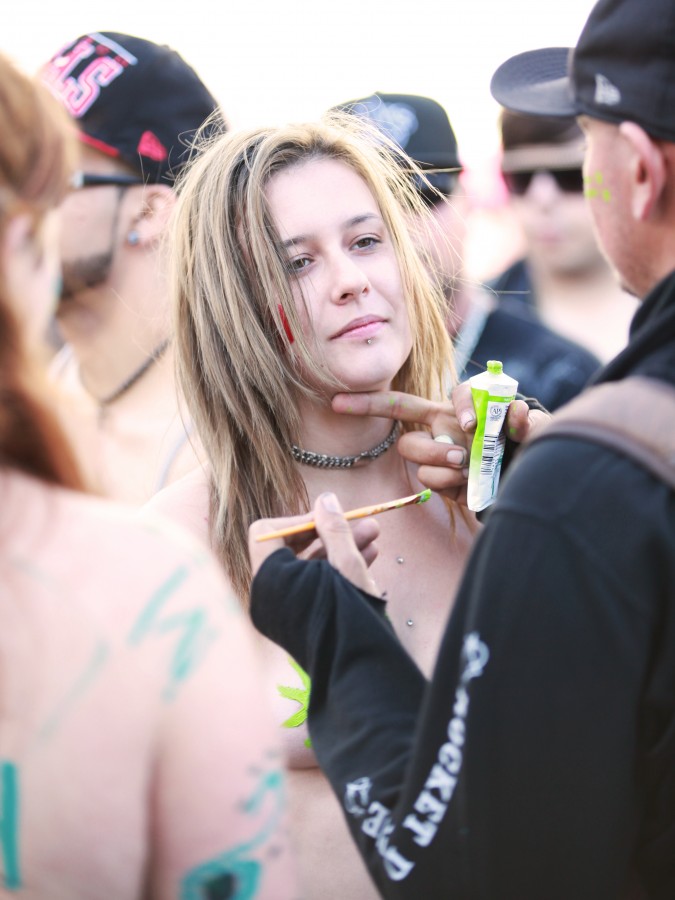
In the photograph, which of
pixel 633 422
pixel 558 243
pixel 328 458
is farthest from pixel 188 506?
pixel 558 243

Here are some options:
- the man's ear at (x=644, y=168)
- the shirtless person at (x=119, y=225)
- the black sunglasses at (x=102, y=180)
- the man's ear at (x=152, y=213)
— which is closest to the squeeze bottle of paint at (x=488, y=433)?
the man's ear at (x=644, y=168)

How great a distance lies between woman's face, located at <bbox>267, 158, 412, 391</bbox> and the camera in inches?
85.4

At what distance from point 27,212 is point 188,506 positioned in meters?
1.17

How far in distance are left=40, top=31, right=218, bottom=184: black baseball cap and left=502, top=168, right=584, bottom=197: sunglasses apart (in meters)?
1.81

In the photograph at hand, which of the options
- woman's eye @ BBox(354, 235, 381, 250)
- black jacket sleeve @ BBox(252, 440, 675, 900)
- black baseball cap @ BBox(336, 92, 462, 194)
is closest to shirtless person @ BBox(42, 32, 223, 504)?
black baseball cap @ BBox(336, 92, 462, 194)

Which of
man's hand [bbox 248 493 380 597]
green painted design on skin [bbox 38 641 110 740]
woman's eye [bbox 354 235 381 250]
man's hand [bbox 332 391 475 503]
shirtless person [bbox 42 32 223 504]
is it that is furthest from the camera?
shirtless person [bbox 42 32 223 504]

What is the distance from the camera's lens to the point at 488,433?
1962mm

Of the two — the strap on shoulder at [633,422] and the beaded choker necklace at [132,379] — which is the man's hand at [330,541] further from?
the beaded choker necklace at [132,379]

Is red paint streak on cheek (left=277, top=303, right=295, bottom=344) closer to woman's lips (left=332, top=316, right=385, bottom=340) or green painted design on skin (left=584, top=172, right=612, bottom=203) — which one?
woman's lips (left=332, top=316, right=385, bottom=340)

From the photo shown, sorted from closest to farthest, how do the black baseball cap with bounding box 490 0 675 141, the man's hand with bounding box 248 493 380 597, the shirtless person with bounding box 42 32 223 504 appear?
the black baseball cap with bounding box 490 0 675 141 < the man's hand with bounding box 248 493 380 597 < the shirtless person with bounding box 42 32 223 504

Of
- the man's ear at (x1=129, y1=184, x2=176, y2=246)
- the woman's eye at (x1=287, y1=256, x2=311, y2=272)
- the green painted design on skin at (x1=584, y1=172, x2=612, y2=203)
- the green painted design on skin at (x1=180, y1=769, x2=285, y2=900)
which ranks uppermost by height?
the green painted design on skin at (x1=584, y1=172, x2=612, y2=203)

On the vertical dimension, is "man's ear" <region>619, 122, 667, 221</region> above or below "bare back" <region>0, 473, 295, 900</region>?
above

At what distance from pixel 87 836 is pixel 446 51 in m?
11.5

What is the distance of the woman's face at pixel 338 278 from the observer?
2.17 meters
